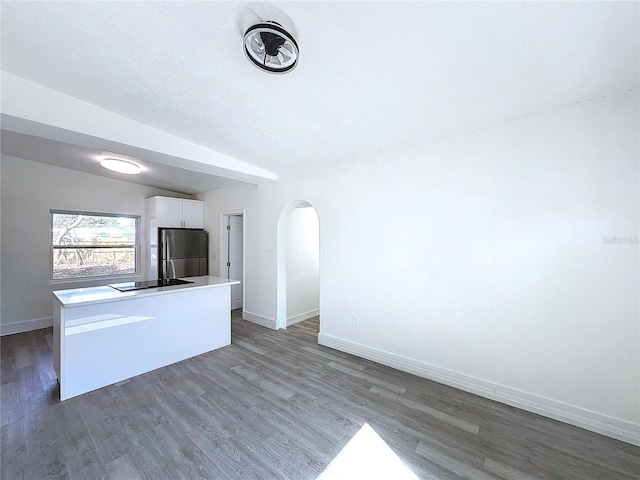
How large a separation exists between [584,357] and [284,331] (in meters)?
3.42

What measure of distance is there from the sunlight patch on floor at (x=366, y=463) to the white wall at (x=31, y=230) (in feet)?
17.3

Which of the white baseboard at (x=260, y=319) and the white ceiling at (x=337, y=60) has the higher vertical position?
the white ceiling at (x=337, y=60)

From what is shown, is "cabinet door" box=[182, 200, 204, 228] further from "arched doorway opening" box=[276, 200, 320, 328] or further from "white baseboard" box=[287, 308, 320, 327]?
"white baseboard" box=[287, 308, 320, 327]

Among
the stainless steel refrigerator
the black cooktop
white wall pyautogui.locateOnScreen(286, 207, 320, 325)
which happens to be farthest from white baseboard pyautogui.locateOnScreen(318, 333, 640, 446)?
the stainless steel refrigerator

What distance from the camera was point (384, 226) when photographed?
117 inches

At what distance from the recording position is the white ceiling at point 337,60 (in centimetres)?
135

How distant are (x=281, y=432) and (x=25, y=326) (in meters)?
4.92

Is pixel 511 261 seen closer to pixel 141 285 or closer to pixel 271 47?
pixel 271 47

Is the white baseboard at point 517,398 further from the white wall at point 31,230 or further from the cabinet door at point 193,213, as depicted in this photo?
the white wall at point 31,230

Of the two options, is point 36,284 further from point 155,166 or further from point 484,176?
point 484,176

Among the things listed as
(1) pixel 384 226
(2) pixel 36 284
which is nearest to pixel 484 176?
(1) pixel 384 226

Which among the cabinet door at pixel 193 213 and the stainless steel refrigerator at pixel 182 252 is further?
the cabinet door at pixel 193 213

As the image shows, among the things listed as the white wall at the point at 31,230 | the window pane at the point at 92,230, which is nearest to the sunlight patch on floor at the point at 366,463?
the white wall at the point at 31,230

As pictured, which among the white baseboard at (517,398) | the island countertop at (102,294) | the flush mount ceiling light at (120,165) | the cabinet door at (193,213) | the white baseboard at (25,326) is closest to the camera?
the white baseboard at (517,398)
